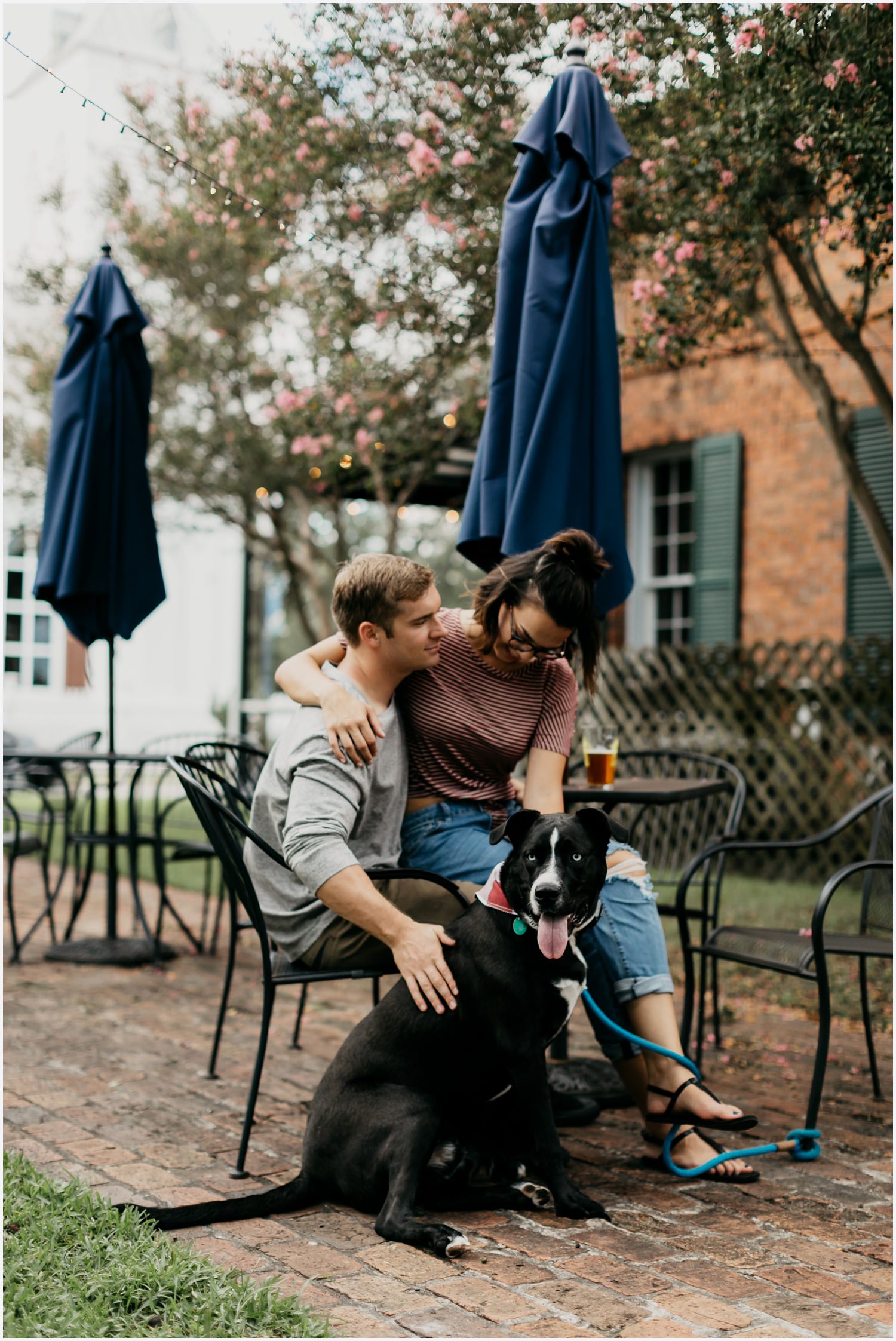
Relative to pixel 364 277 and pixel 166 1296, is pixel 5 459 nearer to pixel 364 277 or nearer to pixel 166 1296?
pixel 364 277

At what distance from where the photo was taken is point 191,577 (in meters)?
18.6

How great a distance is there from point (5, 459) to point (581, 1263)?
40.4ft

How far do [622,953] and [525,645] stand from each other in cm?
78

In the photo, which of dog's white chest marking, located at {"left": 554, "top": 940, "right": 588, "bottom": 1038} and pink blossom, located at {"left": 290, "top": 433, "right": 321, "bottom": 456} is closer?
dog's white chest marking, located at {"left": 554, "top": 940, "right": 588, "bottom": 1038}

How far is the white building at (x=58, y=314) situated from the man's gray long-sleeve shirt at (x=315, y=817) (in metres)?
1.76

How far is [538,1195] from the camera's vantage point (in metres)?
2.73

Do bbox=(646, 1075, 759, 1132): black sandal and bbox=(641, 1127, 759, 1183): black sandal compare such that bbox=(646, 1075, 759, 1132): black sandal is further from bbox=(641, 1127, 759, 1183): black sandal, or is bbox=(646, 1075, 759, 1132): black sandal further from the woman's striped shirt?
the woman's striped shirt

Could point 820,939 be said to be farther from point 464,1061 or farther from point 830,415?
point 830,415

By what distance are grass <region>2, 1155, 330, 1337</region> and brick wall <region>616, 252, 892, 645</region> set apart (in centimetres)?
730

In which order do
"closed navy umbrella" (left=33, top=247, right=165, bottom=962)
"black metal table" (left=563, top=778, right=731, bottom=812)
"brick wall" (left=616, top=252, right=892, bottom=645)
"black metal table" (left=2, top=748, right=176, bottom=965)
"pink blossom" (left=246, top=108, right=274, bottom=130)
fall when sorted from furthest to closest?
"brick wall" (left=616, top=252, right=892, bottom=645), "pink blossom" (left=246, top=108, right=274, bottom=130), "black metal table" (left=2, top=748, right=176, bottom=965), "closed navy umbrella" (left=33, top=247, right=165, bottom=962), "black metal table" (left=563, top=778, right=731, bottom=812)

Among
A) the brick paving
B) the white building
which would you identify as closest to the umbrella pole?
the brick paving

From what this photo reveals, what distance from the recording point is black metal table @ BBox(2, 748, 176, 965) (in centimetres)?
530

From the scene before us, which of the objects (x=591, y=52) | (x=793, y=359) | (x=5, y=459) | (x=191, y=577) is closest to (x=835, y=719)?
(x=793, y=359)

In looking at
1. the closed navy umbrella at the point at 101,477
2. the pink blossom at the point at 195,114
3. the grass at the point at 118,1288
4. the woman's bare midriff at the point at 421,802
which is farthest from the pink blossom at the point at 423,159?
the grass at the point at 118,1288
